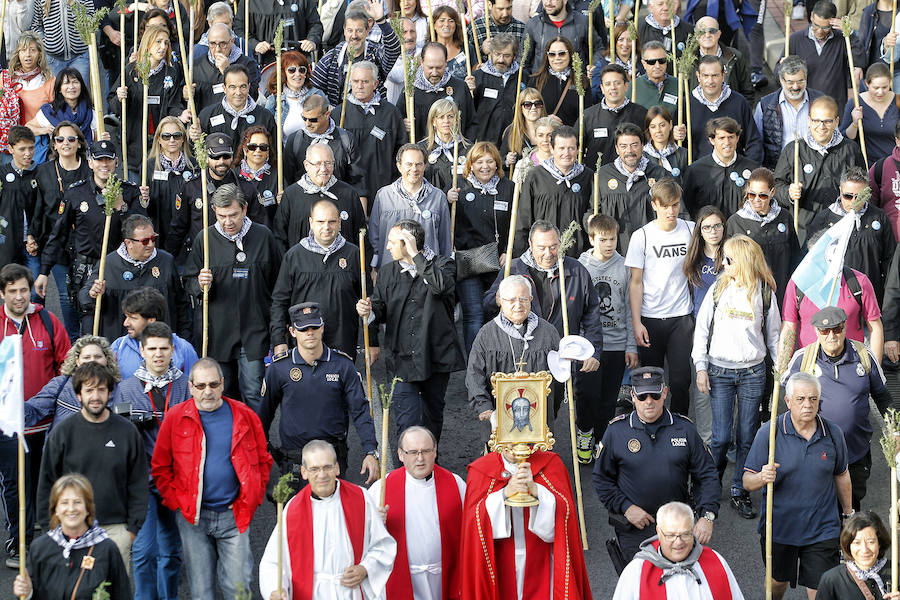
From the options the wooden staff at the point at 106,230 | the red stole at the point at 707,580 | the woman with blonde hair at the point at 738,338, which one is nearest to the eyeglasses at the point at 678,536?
the red stole at the point at 707,580

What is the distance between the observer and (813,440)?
1000 cm

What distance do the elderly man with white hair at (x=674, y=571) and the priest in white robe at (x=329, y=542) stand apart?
1.49m

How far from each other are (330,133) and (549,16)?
3509mm

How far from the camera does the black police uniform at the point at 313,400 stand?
10.4 m

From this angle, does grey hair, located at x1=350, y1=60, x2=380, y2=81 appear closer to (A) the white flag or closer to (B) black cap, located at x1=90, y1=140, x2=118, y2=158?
(B) black cap, located at x1=90, y1=140, x2=118, y2=158

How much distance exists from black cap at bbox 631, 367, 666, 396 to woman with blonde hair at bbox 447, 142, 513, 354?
300cm

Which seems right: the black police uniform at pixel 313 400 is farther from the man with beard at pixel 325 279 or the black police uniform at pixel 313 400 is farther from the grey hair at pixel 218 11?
the grey hair at pixel 218 11

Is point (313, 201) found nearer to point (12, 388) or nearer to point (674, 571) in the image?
point (12, 388)

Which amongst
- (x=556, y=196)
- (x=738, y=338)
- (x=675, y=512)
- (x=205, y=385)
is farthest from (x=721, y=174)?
(x=205, y=385)

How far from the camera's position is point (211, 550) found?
9.92 m

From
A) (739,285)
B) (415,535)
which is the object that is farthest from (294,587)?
(739,285)

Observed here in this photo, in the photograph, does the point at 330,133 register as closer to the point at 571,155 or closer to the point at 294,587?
the point at 571,155

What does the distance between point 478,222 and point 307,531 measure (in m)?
4.48

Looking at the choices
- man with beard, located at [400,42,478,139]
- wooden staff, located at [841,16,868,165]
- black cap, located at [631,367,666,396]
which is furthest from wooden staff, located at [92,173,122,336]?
wooden staff, located at [841,16,868,165]
